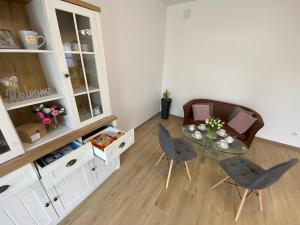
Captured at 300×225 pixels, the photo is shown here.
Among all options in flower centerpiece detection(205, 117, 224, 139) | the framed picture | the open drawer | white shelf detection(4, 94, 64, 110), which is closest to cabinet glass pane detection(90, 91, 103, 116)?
the open drawer

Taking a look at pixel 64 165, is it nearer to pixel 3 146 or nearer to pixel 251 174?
pixel 3 146

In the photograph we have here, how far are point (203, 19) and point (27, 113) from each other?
10.7 feet

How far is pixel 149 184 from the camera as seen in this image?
179 centimetres

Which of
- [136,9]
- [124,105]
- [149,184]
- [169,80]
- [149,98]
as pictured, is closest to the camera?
[149,184]

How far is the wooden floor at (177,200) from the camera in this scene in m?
1.42

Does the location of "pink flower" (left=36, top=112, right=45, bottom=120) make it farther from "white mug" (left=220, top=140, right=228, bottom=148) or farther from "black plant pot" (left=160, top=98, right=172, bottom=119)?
"black plant pot" (left=160, top=98, right=172, bottom=119)

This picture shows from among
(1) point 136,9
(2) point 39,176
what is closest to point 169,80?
(1) point 136,9

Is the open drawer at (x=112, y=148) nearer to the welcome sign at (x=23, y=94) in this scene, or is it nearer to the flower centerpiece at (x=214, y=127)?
the welcome sign at (x=23, y=94)

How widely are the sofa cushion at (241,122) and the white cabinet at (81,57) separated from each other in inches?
85.7

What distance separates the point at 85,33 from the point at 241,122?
2642 millimetres

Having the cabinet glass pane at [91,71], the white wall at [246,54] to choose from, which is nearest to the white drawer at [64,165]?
the cabinet glass pane at [91,71]

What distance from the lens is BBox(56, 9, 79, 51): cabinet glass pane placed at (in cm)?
114

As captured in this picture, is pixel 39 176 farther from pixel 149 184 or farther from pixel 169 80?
pixel 169 80

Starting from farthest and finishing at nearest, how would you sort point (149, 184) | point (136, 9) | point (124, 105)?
point (124, 105), point (136, 9), point (149, 184)
